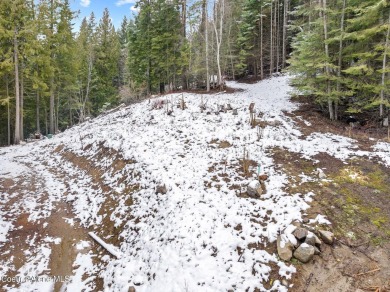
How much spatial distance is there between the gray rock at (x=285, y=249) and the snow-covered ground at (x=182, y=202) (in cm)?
13

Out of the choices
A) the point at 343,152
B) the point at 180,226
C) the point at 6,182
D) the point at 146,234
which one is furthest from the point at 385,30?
the point at 6,182

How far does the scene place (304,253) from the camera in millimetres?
4648

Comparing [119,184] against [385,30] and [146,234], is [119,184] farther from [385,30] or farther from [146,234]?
[385,30]

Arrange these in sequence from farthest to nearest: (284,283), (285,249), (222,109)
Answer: (222,109) → (285,249) → (284,283)

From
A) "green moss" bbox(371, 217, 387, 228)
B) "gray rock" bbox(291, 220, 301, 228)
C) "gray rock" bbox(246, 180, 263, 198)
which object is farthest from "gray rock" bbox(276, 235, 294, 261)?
"green moss" bbox(371, 217, 387, 228)

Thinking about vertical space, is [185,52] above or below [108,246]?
above

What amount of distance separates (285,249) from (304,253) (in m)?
0.35

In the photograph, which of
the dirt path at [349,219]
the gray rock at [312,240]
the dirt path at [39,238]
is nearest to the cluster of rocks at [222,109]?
the dirt path at [349,219]

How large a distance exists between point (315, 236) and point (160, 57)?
2296 cm

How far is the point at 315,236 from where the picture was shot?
16.2ft

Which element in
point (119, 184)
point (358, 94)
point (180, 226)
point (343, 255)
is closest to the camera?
point (343, 255)

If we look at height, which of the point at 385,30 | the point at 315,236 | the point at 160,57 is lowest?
the point at 315,236

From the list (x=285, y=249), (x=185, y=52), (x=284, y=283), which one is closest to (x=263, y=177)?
(x=285, y=249)

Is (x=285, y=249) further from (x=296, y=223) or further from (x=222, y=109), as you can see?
(x=222, y=109)
